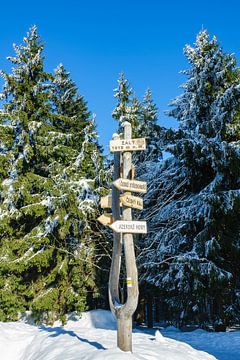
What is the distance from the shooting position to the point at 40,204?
1404cm

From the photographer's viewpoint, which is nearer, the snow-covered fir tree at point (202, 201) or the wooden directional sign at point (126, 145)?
the wooden directional sign at point (126, 145)

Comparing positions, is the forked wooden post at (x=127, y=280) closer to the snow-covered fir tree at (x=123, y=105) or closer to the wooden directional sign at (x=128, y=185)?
the wooden directional sign at (x=128, y=185)

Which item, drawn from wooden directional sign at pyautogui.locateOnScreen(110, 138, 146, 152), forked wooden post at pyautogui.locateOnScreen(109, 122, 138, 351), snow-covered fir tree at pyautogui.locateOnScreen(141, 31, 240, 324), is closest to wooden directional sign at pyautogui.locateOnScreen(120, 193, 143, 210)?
forked wooden post at pyautogui.locateOnScreen(109, 122, 138, 351)

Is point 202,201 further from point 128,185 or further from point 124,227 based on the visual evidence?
point 124,227

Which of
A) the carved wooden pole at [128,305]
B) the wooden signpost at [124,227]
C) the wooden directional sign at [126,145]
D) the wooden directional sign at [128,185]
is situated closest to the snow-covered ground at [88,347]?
the carved wooden pole at [128,305]

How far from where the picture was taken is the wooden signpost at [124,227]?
5836 mm

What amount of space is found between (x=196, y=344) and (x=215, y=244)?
371 centimetres

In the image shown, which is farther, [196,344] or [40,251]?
[40,251]

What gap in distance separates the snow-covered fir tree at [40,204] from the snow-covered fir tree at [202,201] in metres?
2.92

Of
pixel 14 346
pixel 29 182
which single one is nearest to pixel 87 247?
pixel 29 182

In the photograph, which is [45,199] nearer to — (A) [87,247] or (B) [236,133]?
(A) [87,247]

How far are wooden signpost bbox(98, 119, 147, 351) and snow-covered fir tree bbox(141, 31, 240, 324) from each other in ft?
24.1

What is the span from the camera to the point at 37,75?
16.2 m

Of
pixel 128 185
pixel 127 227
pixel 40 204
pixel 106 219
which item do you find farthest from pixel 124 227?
pixel 40 204
